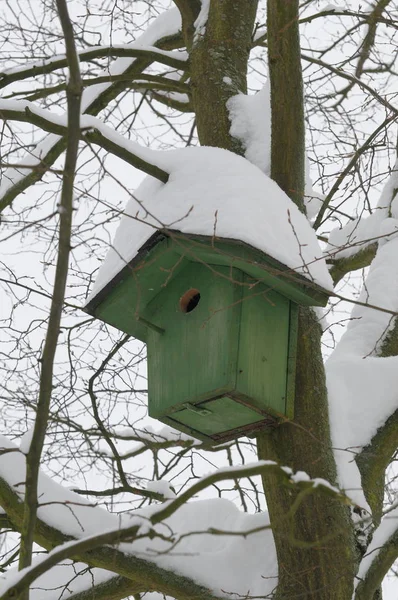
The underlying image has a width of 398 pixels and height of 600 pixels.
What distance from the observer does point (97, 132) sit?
248 centimetres

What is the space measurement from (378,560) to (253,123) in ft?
5.45

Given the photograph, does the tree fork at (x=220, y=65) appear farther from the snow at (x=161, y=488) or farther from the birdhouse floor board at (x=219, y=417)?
the snow at (x=161, y=488)

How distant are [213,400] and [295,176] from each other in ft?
2.75

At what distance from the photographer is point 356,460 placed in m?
2.62

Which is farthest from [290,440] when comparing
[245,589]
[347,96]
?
[347,96]

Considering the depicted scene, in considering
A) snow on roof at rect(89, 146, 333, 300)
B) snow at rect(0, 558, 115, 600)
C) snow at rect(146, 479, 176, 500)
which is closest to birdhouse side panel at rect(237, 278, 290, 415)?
snow on roof at rect(89, 146, 333, 300)

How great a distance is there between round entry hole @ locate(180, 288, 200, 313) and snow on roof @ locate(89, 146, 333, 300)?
219 millimetres

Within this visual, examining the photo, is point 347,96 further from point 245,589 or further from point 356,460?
point 245,589

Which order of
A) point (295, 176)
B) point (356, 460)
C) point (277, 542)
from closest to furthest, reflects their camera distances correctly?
point (277, 542)
point (356, 460)
point (295, 176)

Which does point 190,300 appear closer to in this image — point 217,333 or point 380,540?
point 217,333

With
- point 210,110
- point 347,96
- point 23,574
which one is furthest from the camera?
point 347,96

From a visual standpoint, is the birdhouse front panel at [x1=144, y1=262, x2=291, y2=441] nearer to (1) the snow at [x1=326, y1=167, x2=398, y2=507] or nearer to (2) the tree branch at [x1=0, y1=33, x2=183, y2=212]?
(1) the snow at [x1=326, y1=167, x2=398, y2=507]

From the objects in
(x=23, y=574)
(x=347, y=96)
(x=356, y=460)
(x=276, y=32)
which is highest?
(x=347, y=96)

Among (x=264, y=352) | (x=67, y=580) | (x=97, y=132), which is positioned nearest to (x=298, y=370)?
(x=264, y=352)
